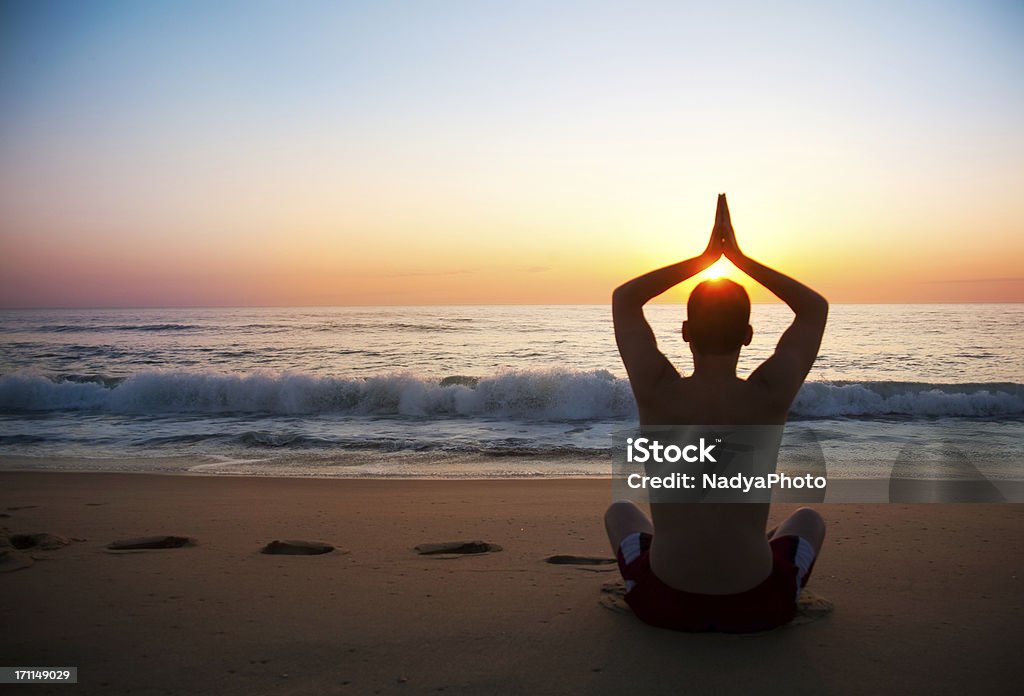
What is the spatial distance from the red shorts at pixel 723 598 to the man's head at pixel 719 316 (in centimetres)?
99

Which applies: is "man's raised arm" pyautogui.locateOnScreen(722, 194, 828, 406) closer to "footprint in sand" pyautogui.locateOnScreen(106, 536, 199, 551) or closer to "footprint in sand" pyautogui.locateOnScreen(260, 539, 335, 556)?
"footprint in sand" pyautogui.locateOnScreen(260, 539, 335, 556)

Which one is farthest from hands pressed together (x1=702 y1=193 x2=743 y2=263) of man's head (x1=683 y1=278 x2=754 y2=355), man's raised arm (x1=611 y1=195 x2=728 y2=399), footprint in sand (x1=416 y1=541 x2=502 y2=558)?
footprint in sand (x1=416 y1=541 x2=502 y2=558)

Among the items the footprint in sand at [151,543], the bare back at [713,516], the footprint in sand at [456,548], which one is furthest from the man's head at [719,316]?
the footprint in sand at [151,543]

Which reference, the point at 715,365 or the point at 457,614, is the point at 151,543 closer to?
the point at 457,614

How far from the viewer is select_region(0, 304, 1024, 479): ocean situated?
10109mm

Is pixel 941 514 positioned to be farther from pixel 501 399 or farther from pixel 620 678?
pixel 501 399

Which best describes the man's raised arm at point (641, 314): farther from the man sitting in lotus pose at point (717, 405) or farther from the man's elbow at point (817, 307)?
the man's elbow at point (817, 307)

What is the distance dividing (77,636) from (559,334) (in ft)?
113

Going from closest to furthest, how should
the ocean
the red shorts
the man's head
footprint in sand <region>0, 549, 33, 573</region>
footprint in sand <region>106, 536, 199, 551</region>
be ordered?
1. the man's head
2. the red shorts
3. footprint in sand <region>0, 549, 33, 573</region>
4. footprint in sand <region>106, 536, 199, 551</region>
5. the ocean

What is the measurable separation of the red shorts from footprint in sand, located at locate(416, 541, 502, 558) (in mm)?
1695

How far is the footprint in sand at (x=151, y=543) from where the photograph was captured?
15.6ft

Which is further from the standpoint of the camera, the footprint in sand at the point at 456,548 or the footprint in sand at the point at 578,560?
the footprint in sand at the point at 456,548

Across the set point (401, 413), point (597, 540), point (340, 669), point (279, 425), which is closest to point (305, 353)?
point (401, 413)

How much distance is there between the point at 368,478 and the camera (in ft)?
27.8
